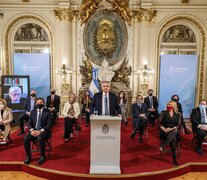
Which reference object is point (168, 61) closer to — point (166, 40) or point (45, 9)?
point (166, 40)

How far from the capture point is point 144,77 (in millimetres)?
9602

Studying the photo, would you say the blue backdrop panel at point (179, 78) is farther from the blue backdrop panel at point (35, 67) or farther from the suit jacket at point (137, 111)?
the blue backdrop panel at point (35, 67)

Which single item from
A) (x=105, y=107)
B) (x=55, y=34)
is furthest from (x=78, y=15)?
(x=105, y=107)

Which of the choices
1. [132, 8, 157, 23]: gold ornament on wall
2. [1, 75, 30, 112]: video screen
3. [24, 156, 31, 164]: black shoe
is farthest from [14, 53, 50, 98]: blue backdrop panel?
[24, 156, 31, 164]: black shoe

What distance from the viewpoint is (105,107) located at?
4.57 meters

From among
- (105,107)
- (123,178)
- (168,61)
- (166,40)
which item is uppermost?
(166,40)

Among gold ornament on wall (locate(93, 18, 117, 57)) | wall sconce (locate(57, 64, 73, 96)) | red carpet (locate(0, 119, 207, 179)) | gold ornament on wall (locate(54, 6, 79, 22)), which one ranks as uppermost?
gold ornament on wall (locate(54, 6, 79, 22))

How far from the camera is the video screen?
8016mm

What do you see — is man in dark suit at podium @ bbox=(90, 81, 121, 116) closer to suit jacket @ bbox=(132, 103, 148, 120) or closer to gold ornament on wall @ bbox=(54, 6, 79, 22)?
suit jacket @ bbox=(132, 103, 148, 120)

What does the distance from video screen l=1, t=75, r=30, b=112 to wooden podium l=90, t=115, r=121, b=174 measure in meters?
4.73

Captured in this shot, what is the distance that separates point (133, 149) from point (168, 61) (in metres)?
5.32

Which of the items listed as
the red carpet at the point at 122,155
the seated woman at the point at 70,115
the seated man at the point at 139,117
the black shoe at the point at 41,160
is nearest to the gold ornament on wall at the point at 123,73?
the seated man at the point at 139,117

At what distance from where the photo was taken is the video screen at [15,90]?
8.02m

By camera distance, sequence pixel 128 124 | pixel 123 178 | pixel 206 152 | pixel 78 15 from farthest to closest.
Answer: pixel 78 15
pixel 128 124
pixel 206 152
pixel 123 178
